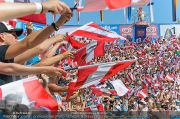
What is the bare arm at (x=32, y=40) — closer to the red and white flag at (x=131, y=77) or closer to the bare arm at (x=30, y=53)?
the bare arm at (x=30, y=53)

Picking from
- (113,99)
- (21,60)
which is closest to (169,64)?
(113,99)

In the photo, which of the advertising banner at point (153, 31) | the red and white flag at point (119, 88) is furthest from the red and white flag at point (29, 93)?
the advertising banner at point (153, 31)

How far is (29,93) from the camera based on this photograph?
11.0 feet

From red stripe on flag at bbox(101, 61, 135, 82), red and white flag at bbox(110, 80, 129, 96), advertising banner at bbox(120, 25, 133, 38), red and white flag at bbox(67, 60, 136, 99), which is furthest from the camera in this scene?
advertising banner at bbox(120, 25, 133, 38)

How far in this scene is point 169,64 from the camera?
2342cm

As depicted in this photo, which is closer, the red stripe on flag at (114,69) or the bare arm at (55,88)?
the red stripe on flag at (114,69)

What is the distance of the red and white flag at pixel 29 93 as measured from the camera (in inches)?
127

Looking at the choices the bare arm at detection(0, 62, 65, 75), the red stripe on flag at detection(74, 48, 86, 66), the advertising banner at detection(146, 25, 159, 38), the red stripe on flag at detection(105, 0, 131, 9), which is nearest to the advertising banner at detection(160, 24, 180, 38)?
the advertising banner at detection(146, 25, 159, 38)

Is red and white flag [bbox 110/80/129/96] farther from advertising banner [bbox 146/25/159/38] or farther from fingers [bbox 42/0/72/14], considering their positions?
advertising banner [bbox 146/25/159/38]

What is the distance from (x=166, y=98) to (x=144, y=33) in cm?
1412

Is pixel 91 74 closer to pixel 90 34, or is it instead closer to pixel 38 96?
pixel 38 96

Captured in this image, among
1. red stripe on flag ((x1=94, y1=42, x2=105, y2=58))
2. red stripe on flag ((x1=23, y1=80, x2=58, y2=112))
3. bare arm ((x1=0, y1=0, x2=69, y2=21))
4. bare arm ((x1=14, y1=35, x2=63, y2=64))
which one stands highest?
red stripe on flag ((x1=94, y1=42, x2=105, y2=58))

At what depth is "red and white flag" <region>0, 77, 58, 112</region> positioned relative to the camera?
3.22 m

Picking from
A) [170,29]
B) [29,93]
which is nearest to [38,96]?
[29,93]
